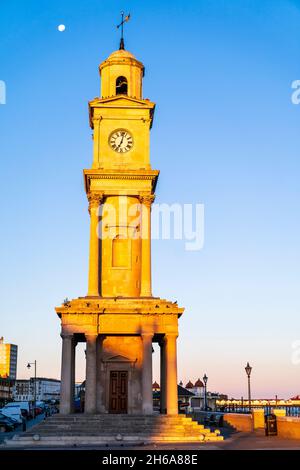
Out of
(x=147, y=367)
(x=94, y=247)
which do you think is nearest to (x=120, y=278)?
(x=94, y=247)

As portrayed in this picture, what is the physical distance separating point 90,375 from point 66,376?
1537 millimetres

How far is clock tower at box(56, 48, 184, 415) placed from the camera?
40.3m

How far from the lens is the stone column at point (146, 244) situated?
43312 mm

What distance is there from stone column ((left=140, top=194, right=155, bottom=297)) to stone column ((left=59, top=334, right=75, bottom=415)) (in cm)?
628

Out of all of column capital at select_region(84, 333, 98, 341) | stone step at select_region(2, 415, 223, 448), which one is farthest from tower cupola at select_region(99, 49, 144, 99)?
stone step at select_region(2, 415, 223, 448)

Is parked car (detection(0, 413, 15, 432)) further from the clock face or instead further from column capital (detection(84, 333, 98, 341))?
the clock face

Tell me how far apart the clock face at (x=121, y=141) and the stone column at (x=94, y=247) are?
4.27 m

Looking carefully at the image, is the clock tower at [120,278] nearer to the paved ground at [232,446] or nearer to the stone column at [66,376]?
the stone column at [66,376]

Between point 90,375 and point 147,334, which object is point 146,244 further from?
point 90,375

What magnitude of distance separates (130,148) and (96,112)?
372 cm

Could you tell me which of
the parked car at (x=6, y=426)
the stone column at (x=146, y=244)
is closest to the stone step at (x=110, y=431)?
the stone column at (x=146, y=244)
